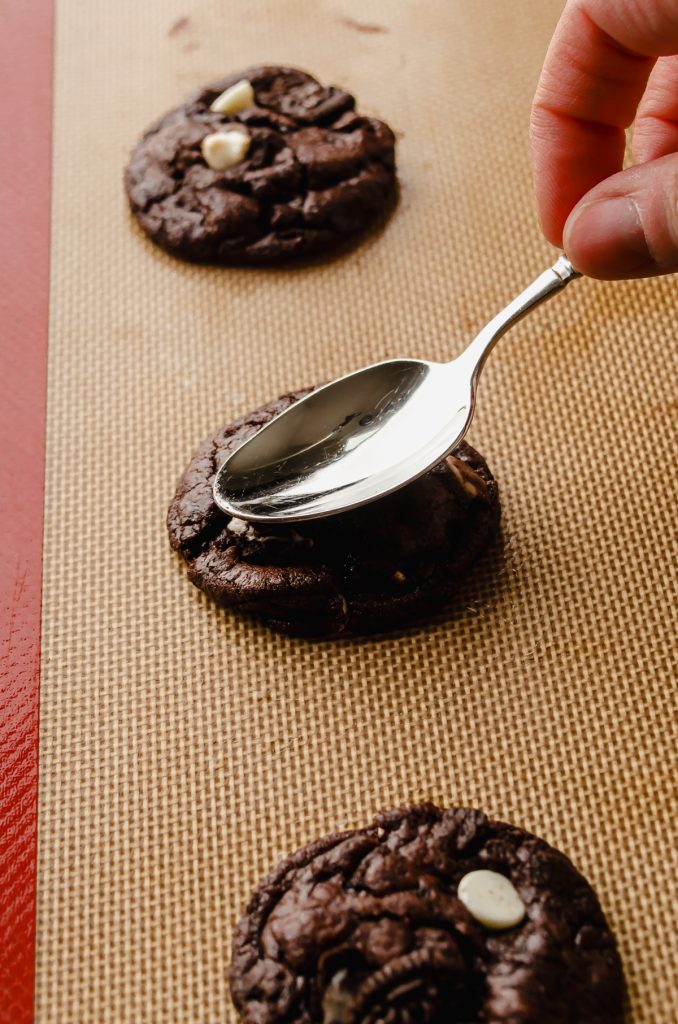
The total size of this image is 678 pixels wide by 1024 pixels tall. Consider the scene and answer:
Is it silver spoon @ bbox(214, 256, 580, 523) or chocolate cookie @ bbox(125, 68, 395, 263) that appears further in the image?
chocolate cookie @ bbox(125, 68, 395, 263)

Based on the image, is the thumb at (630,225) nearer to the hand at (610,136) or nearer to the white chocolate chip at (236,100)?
the hand at (610,136)

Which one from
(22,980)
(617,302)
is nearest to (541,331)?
(617,302)

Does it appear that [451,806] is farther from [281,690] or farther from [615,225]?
[615,225]

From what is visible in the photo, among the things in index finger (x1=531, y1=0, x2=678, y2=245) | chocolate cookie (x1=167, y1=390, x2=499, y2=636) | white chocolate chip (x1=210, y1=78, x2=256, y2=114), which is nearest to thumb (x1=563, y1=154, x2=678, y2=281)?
index finger (x1=531, y1=0, x2=678, y2=245)

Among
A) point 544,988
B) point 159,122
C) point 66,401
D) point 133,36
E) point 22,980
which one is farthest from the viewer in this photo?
point 133,36

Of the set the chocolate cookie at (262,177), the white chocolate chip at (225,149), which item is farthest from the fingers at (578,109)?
the white chocolate chip at (225,149)

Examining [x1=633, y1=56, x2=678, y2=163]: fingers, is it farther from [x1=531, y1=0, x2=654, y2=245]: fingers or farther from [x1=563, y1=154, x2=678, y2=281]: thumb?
[x1=563, y1=154, x2=678, y2=281]: thumb

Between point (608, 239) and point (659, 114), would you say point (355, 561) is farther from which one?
point (659, 114)
